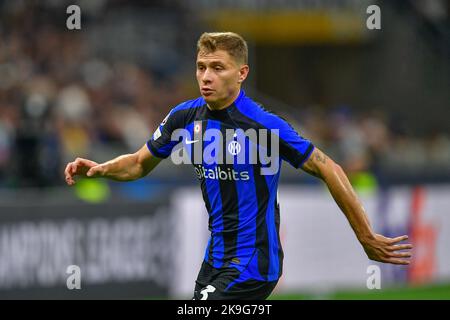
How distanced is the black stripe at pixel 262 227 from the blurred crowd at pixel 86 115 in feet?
26.0

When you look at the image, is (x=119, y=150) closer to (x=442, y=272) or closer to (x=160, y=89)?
(x=160, y=89)

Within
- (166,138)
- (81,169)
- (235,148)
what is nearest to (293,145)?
(235,148)

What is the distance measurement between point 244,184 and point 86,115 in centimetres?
1046

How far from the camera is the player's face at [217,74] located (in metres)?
6.53

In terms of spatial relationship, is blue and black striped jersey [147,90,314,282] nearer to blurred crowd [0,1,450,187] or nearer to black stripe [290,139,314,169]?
black stripe [290,139,314,169]

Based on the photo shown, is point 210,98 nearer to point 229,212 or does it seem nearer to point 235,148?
point 235,148

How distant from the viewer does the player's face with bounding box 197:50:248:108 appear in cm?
653

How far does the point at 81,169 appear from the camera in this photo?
7.09 meters

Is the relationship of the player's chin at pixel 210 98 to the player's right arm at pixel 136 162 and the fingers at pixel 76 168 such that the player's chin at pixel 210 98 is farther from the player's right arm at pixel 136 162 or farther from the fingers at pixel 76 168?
the fingers at pixel 76 168

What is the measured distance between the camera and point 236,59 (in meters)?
6.60

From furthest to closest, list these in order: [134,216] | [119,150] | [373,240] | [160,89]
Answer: [160,89]
[119,150]
[134,216]
[373,240]

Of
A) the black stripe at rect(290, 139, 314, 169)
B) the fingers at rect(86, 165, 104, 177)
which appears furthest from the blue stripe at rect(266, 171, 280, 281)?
the fingers at rect(86, 165, 104, 177)
